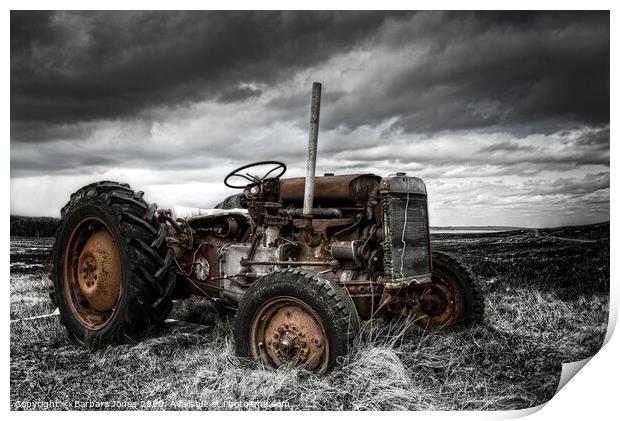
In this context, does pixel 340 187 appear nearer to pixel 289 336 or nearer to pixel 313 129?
pixel 313 129

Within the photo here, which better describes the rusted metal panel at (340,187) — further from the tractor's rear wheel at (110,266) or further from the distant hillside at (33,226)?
the distant hillside at (33,226)

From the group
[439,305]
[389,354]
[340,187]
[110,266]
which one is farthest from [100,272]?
[439,305]

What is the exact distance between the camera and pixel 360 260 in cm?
415

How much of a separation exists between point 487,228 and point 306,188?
174cm

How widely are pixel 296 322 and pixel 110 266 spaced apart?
1870mm

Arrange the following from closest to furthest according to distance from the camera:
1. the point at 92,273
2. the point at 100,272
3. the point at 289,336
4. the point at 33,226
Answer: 1. the point at 289,336
2. the point at 33,226
3. the point at 100,272
4. the point at 92,273

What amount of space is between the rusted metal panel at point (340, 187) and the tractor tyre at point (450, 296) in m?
1.09

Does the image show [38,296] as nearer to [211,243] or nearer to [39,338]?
[39,338]

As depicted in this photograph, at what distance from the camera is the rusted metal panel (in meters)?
4.21

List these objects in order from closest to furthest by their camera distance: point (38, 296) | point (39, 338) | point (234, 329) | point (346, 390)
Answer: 1. point (346, 390)
2. point (234, 329)
3. point (39, 338)
4. point (38, 296)

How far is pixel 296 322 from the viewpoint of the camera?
3.66m

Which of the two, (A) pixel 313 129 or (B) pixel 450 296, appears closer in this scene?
(A) pixel 313 129

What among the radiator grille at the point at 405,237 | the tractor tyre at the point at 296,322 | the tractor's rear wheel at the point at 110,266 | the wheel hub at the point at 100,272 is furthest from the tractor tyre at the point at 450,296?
the wheel hub at the point at 100,272
